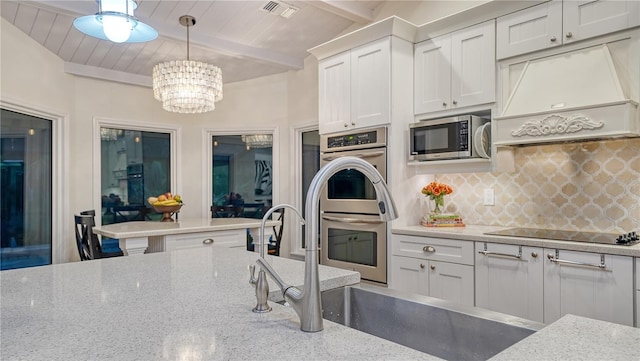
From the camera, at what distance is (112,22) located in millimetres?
2027

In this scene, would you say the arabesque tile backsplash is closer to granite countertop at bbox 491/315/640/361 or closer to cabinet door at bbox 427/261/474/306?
cabinet door at bbox 427/261/474/306

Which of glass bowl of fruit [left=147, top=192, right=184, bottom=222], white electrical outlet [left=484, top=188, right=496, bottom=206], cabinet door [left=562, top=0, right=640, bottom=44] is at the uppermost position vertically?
cabinet door [left=562, top=0, right=640, bottom=44]

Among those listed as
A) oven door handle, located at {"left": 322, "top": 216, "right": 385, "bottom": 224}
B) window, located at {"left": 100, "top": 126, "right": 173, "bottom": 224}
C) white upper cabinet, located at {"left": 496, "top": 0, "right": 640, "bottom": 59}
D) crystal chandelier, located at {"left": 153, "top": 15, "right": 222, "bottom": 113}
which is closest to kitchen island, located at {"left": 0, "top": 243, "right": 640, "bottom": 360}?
oven door handle, located at {"left": 322, "top": 216, "right": 385, "bottom": 224}

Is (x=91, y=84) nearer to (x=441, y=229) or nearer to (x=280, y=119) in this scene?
(x=280, y=119)

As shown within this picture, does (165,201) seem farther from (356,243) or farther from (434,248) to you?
(434,248)

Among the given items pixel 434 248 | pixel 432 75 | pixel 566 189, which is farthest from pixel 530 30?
pixel 434 248

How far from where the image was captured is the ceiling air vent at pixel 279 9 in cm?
371

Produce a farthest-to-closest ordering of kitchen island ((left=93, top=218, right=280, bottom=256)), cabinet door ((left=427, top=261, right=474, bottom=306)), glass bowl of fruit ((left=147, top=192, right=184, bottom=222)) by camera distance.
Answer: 1. glass bowl of fruit ((left=147, top=192, right=184, bottom=222))
2. kitchen island ((left=93, top=218, right=280, bottom=256))
3. cabinet door ((left=427, top=261, right=474, bottom=306))

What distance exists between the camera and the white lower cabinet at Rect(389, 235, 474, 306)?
2.79 meters

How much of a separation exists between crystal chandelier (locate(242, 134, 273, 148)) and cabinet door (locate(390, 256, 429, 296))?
263 cm

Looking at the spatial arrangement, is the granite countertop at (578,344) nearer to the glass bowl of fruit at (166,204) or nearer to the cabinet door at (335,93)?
the cabinet door at (335,93)

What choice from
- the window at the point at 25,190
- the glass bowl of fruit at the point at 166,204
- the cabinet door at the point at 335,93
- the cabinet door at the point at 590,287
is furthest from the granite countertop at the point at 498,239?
the window at the point at 25,190

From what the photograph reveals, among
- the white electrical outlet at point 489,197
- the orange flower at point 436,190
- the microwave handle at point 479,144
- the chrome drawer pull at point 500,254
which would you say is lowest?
the chrome drawer pull at point 500,254

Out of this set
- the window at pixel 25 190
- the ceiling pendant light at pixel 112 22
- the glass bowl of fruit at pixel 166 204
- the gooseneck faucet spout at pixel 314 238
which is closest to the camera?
the gooseneck faucet spout at pixel 314 238
